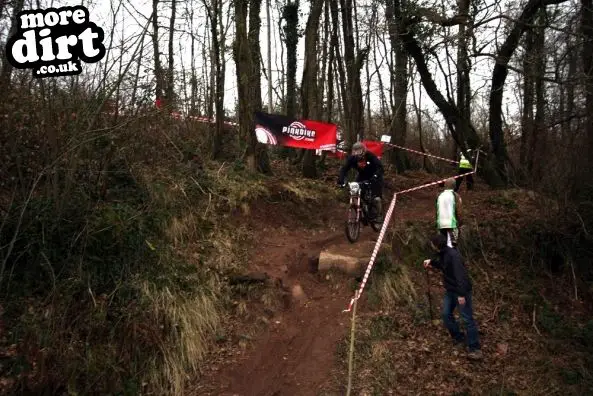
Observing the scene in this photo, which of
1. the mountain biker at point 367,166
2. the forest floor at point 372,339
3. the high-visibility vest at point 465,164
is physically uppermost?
the high-visibility vest at point 465,164

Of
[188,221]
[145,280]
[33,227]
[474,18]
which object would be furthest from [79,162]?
[474,18]

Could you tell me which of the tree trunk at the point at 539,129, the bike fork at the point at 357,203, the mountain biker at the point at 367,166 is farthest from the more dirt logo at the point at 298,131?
the tree trunk at the point at 539,129

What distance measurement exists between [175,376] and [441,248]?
12.7 feet

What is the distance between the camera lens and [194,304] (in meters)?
6.46

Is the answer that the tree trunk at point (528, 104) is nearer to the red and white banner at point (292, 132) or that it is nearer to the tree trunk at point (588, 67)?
the tree trunk at point (588, 67)

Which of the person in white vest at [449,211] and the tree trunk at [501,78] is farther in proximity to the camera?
the tree trunk at [501,78]

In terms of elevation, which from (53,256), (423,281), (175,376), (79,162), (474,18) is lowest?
(175,376)

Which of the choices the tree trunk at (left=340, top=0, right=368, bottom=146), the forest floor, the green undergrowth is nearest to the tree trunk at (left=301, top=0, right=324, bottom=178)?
the tree trunk at (left=340, top=0, right=368, bottom=146)

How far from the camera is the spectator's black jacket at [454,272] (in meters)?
6.24

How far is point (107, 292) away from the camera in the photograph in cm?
582

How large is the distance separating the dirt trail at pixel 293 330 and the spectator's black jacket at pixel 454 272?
5.19 ft

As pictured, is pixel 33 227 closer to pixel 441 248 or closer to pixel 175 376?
pixel 175 376

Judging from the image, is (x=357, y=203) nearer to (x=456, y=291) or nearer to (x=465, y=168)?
(x=456, y=291)

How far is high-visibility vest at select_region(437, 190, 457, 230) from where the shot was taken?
25.8 ft
